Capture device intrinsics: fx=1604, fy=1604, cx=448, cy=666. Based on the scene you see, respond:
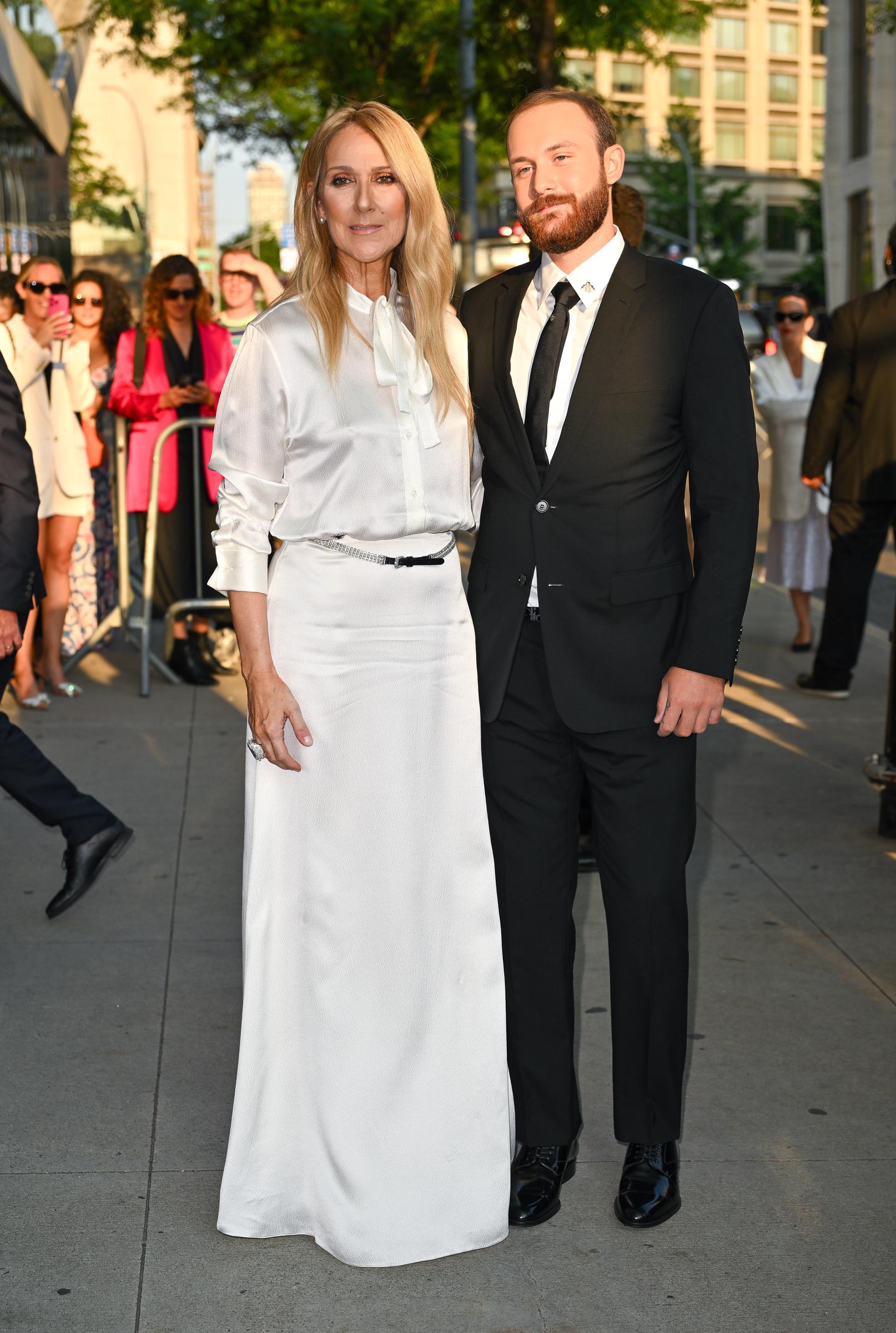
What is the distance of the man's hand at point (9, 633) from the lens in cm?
438

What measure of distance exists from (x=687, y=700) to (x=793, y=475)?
263 inches

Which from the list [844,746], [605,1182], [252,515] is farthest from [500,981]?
[844,746]

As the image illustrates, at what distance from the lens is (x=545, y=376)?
320 cm

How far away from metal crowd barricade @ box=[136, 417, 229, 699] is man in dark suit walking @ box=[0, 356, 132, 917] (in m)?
3.28

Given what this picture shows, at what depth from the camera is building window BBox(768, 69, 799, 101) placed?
324 feet

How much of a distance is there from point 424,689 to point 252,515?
48 cm

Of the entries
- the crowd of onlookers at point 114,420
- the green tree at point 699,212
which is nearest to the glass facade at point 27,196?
the crowd of onlookers at point 114,420

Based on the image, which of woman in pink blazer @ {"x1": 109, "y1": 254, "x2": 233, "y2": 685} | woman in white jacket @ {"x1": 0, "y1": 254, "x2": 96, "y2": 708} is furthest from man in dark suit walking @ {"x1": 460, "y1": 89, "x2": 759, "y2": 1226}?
woman in pink blazer @ {"x1": 109, "y1": 254, "x2": 233, "y2": 685}

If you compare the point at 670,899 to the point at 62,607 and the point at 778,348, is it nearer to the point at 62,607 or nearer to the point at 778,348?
the point at 62,607

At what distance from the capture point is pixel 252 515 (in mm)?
3049

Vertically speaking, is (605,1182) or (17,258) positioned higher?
(17,258)

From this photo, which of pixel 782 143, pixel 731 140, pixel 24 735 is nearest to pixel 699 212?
pixel 731 140

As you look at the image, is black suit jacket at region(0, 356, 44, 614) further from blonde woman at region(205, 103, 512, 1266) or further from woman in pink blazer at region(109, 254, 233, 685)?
woman in pink blazer at region(109, 254, 233, 685)

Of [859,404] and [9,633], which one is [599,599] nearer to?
[9,633]
